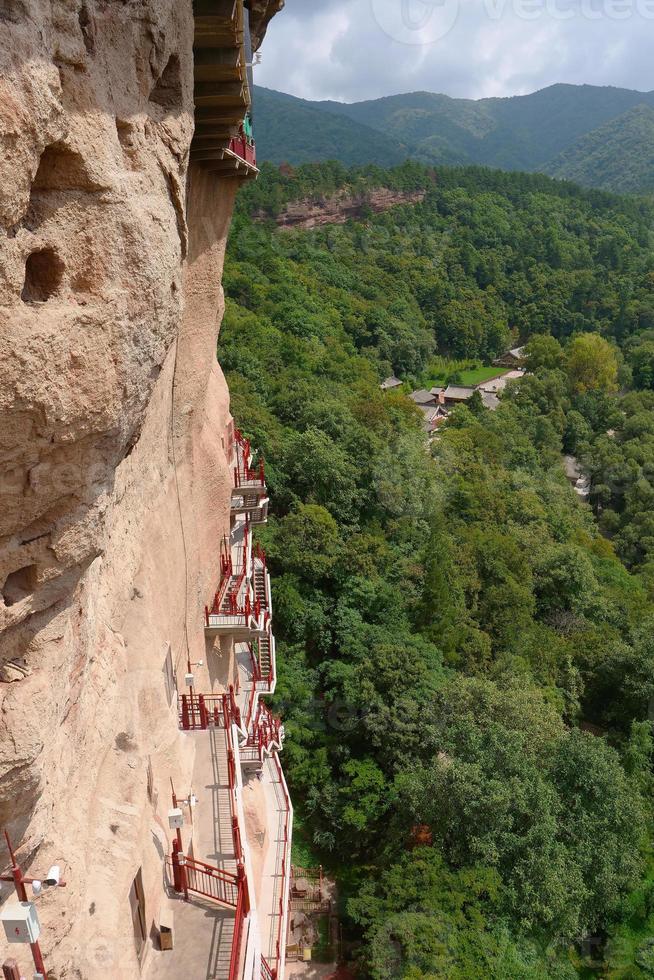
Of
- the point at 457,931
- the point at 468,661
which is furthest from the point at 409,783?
the point at 468,661

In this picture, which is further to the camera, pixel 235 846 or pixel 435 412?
pixel 435 412

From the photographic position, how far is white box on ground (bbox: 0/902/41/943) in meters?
6.59

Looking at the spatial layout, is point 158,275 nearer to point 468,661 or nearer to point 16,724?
point 16,724

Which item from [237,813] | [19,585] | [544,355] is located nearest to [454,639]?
[237,813]

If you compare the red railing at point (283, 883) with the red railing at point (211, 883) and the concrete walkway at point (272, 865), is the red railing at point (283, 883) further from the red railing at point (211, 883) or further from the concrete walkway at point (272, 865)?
the red railing at point (211, 883)

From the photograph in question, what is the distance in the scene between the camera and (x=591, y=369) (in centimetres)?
7044

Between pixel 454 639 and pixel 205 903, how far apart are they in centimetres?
2116

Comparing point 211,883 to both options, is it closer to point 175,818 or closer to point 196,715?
point 175,818

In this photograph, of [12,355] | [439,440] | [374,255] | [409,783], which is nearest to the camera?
[12,355]

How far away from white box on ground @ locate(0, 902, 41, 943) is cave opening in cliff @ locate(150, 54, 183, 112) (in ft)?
29.1

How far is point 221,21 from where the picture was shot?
9.77 metres

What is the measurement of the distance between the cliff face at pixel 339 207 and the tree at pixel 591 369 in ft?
130

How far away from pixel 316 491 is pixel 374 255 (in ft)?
181

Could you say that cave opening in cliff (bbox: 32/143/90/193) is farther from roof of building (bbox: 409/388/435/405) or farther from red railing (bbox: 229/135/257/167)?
roof of building (bbox: 409/388/435/405)
